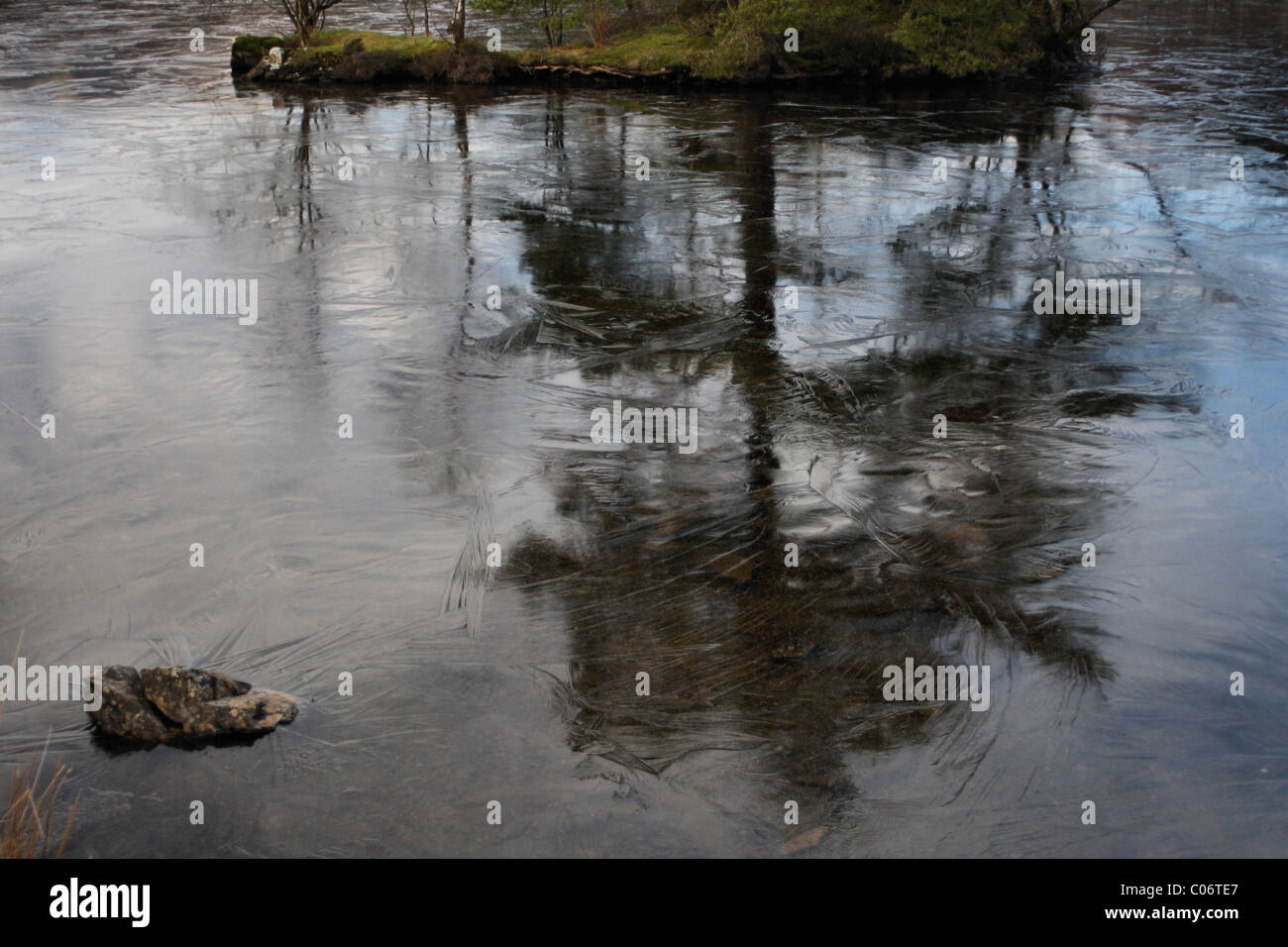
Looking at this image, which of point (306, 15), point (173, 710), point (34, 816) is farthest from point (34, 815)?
point (306, 15)

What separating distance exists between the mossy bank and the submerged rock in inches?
664

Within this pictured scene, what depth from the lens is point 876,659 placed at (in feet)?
18.0

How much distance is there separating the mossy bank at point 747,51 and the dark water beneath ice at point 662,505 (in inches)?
271

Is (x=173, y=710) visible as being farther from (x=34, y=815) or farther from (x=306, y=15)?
(x=306, y=15)

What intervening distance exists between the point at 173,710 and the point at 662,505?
294 centimetres

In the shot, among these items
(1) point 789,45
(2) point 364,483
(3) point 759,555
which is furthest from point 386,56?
(3) point 759,555

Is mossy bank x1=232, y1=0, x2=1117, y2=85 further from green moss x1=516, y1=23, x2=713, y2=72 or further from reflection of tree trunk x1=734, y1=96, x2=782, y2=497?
reflection of tree trunk x1=734, y1=96, x2=782, y2=497

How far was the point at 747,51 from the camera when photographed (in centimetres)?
1962

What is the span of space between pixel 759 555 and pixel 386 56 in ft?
57.9

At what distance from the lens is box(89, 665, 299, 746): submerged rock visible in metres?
4.95

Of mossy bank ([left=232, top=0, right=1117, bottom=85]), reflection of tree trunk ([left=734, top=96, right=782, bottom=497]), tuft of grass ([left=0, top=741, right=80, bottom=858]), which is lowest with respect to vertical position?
tuft of grass ([left=0, top=741, right=80, bottom=858])

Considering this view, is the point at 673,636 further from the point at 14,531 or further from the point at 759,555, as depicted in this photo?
the point at 14,531

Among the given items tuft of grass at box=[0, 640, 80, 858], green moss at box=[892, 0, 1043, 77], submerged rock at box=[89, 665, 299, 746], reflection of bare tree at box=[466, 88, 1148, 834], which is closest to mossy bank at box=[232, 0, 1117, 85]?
green moss at box=[892, 0, 1043, 77]

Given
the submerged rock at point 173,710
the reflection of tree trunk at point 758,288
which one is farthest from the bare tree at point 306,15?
the submerged rock at point 173,710
